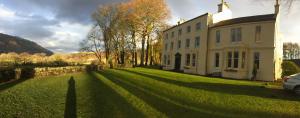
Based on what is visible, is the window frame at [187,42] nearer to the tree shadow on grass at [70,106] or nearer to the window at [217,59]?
the window at [217,59]

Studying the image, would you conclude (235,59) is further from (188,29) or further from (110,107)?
(110,107)

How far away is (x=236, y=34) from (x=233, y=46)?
1.48 meters

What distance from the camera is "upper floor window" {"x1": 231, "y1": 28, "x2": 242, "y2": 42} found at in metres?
27.4

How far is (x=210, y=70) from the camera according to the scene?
30953mm

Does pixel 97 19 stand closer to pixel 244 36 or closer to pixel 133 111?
pixel 244 36

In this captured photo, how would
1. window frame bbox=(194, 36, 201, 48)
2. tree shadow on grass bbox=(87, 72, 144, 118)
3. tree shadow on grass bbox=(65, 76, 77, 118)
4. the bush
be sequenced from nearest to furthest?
tree shadow on grass bbox=(65, 76, 77, 118), tree shadow on grass bbox=(87, 72, 144, 118), the bush, window frame bbox=(194, 36, 201, 48)

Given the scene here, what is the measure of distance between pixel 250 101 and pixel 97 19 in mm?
47694

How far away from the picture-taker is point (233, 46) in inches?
1085

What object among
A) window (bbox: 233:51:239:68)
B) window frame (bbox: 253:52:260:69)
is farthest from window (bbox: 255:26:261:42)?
window (bbox: 233:51:239:68)

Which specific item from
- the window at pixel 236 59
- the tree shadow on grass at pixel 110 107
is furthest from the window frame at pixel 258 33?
the tree shadow on grass at pixel 110 107

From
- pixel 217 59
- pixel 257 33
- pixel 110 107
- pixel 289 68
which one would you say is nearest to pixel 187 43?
pixel 217 59

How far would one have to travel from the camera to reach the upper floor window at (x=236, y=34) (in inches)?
1079

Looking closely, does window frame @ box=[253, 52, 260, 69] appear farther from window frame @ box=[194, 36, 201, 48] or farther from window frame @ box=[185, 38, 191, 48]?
window frame @ box=[185, 38, 191, 48]

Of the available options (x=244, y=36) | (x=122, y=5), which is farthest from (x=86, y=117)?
(x=122, y=5)
